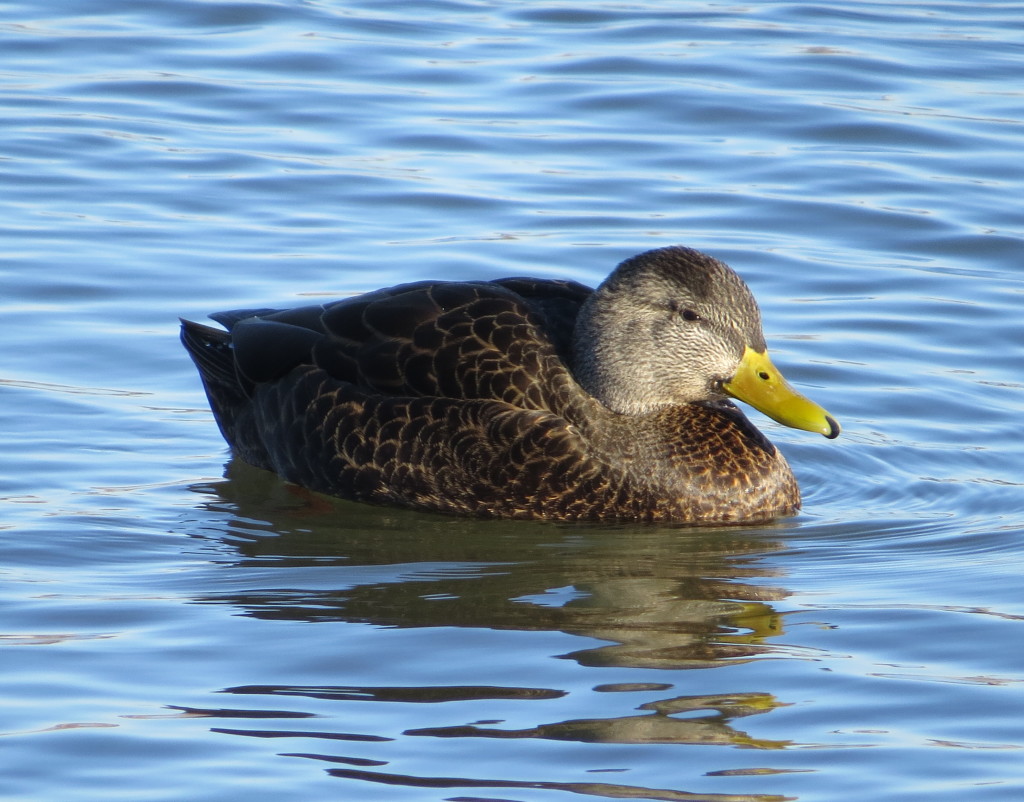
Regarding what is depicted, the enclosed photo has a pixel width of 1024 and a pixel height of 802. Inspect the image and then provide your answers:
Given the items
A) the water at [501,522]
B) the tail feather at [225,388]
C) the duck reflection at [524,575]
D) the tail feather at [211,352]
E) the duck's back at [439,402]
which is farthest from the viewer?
the tail feather at [211,352]

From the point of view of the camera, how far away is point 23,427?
8.76m

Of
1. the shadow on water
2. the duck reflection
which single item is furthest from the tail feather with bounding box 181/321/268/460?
the duck reflection

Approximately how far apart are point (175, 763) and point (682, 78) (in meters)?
10.7

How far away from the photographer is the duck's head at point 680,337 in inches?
312

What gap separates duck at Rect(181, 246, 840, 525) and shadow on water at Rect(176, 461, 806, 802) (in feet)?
0.43

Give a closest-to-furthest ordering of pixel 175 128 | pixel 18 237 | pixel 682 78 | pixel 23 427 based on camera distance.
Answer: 1. pixel 23 427
2. pixel 18 237
3. pixel 175 128
4. pixel 682 78

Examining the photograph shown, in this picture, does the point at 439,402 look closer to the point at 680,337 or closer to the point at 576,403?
the point at 576,403

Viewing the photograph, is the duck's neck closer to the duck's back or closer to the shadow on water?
the duck's back

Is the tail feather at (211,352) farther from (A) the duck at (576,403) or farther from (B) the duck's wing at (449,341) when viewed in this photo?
(A) the duck at (576,403)

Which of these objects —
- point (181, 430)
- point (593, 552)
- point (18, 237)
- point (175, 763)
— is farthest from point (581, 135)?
point (175, 763)

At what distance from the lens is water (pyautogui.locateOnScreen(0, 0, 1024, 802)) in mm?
5578

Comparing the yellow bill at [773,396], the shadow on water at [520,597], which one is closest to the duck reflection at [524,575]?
the shadow on water at [520,597]

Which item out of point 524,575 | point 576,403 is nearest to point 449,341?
point 576,403

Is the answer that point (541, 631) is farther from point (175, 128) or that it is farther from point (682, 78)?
point (682, 78)
